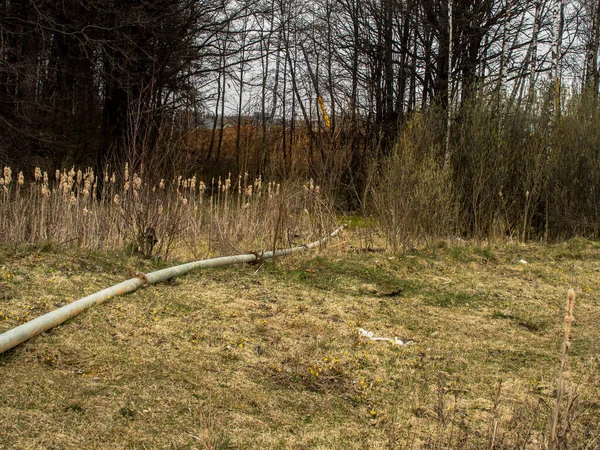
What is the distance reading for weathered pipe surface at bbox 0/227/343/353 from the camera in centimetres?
311

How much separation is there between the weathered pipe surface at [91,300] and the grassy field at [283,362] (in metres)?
0.06

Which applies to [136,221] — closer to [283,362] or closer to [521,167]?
[283,362]

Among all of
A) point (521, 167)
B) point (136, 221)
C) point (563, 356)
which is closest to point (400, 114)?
point (521, 167)

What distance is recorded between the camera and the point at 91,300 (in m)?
3.84

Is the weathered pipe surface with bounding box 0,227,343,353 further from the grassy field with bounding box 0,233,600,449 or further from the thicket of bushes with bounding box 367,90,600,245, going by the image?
the thicket of bushes with bounding box 367,90,600,245

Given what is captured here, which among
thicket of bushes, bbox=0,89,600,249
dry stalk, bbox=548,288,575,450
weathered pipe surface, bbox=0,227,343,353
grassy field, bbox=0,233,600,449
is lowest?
grassy field, bbox=0,233,600,449

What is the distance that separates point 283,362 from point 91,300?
1.36 metres

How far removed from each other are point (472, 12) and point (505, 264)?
301 inches

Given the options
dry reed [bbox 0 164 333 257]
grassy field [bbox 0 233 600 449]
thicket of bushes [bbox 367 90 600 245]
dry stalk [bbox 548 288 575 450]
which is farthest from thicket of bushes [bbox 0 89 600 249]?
dry stalk [bbox 548 288 575 450]

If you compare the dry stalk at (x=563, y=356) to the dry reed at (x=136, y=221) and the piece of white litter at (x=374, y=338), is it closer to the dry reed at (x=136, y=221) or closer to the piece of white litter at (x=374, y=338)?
the piece of white litter at (x=374, y=338)

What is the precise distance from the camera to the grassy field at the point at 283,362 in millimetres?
2508

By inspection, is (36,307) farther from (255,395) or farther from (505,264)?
(505,264)

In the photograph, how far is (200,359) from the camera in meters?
3.31

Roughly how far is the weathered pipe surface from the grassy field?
6 centimetres
